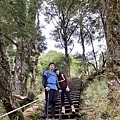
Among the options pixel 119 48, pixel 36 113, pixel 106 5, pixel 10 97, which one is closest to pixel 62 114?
Result: pixel 36 113

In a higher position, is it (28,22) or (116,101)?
(28,22)

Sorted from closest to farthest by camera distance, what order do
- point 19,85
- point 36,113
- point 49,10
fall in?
point 36,113, point 19,85, point 49,10

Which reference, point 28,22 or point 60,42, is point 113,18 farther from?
point 60,42

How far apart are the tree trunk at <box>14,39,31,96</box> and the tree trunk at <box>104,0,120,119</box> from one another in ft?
20.8

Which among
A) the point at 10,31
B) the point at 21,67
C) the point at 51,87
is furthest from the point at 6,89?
the point at 21,67

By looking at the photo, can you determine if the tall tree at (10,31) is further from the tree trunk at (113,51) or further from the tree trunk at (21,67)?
the tree trunk at (21,67)

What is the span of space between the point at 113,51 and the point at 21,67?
6572 mm

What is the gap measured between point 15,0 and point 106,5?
9.18 feet

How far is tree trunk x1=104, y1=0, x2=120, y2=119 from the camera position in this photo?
482cm

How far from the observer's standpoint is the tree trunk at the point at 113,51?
4.82m

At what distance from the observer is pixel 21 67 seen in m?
10.8

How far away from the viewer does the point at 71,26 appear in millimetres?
20984

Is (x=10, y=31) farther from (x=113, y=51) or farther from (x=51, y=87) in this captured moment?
(x=113, y=51)

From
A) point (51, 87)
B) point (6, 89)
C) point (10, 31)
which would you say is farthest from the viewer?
point (10, 31)
